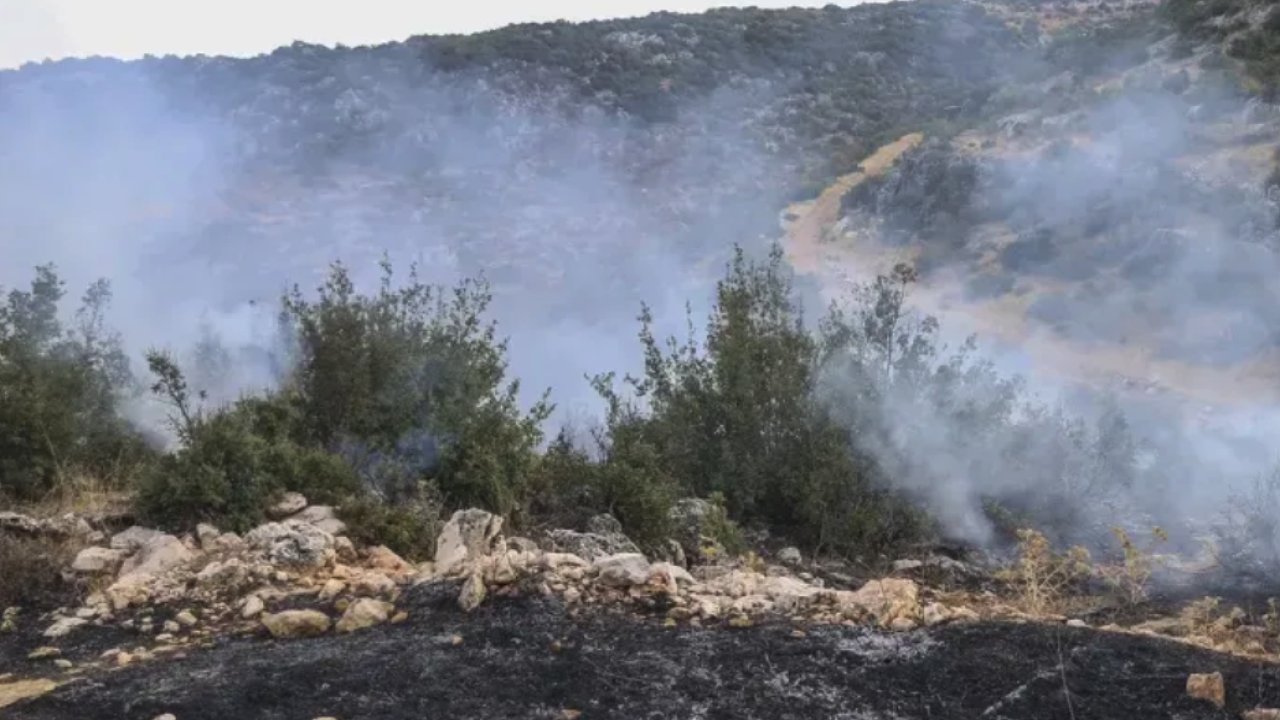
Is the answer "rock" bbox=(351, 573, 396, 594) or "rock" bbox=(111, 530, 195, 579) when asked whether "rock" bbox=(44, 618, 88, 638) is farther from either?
"rock" bbox=(351, 573, 396, 594)

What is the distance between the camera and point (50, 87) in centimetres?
3472

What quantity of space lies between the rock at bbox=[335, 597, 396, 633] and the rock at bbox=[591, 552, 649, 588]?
86 cm

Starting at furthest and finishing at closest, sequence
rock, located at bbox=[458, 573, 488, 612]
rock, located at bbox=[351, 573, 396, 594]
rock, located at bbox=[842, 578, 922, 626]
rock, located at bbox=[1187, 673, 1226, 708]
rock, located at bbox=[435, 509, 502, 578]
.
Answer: rock, located at bbox=[435, 509, 502, 578], rock, located at bbox=[351, 573, 396, 594], rock, located at bbox=[458, 573, 488, 612], rock, located at bbox=[842, 578, 922, 626], rock, located at bbox=[1187, 673, 1226, 708]

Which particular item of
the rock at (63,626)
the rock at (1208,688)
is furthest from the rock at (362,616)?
the rock at (1208,688)

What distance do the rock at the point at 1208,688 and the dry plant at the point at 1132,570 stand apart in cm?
107

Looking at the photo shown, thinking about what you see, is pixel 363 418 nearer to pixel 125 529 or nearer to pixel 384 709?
pixel 125 529

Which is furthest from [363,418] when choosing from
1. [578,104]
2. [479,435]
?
[578,104]

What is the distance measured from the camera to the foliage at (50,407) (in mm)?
6578

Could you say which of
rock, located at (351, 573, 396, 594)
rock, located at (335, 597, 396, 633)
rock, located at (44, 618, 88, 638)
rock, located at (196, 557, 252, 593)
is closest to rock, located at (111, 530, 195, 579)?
rock, located at (196, 557, 252, 593)

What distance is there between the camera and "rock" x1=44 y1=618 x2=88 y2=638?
4.32 metres

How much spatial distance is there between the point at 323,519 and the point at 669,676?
8.65 feet

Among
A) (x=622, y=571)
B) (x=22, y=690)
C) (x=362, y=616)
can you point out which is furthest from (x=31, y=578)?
(x=622, y=571)

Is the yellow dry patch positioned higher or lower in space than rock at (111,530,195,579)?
higher

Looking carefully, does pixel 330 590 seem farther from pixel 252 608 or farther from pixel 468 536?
pixel 468 536
